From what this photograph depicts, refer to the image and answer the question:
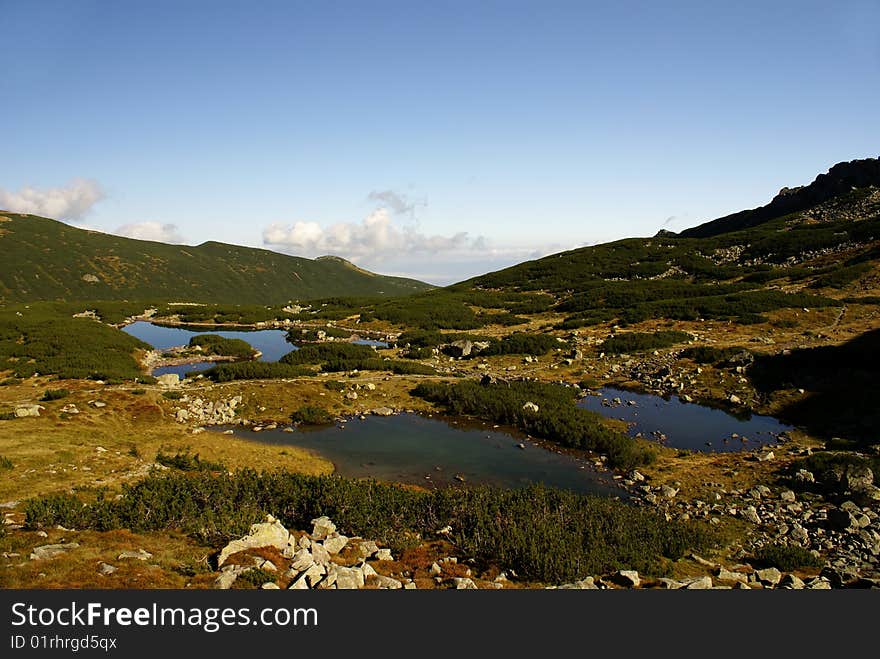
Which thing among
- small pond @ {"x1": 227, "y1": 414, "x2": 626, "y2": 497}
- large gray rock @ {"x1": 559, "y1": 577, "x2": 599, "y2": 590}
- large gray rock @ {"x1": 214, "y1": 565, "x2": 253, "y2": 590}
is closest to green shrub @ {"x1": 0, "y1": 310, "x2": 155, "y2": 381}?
small pond @ {"x1": 227, "y1": 414, "x2": 626, "y2": 497}

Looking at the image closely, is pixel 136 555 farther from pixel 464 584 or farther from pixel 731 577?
pixel 731 577

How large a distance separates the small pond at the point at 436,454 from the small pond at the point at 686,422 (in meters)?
5.65

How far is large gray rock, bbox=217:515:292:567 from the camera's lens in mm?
9473

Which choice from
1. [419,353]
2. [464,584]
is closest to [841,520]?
[464,584]

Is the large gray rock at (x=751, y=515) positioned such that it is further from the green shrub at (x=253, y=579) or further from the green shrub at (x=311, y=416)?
the green shrub at (x=311, y=416)

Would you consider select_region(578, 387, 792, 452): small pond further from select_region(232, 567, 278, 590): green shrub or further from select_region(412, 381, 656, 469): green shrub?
select_region(232, 567, 278, 590): green shrub

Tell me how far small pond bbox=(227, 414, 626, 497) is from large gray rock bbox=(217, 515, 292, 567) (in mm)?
Answer: 7436

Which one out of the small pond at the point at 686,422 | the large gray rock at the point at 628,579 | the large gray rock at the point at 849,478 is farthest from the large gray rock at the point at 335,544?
the small pond at the point at 686,422

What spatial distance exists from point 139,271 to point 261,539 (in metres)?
116

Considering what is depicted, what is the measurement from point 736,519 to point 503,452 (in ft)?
29.8

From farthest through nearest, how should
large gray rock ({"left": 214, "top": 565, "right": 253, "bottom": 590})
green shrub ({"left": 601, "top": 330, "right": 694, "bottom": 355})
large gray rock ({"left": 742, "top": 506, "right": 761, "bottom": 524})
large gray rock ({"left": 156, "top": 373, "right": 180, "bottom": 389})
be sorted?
1. green shrub ({"left": 601, "top": 330, "right": 694, "bottom": 355})
2. large gray rock ({"left": 156, "top": 373, "right": 180, "bottom": 389})
3. large gray rock ({"left": 742, "top": 506, "right": 761, "bottom": 524})
4. large gray rock ({"left": 214, "top": 565, "right": 253, "bottom": 590})

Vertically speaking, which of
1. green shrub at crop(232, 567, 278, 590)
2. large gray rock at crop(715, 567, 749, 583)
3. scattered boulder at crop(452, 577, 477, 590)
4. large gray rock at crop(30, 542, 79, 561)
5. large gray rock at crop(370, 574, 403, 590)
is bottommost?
large gray rock at crop(715, 567, 749, 583)

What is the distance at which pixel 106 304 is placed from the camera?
224 ft

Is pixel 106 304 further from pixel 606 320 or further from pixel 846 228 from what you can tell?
pixel 846 228
